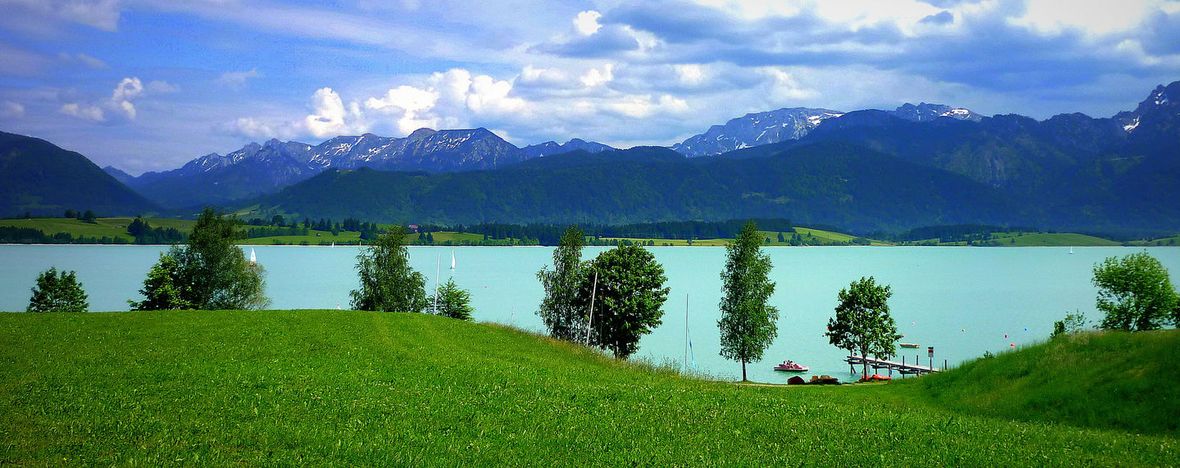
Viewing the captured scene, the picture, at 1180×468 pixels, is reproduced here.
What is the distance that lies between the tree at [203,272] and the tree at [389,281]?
494 inches

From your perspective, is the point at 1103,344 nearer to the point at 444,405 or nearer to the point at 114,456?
the point at 444,405

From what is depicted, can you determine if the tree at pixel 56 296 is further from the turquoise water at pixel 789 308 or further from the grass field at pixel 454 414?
the grass field at pixel 454 414

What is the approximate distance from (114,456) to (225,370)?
11730mm

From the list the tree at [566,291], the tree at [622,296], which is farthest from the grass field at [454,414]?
the tree at [566,291]

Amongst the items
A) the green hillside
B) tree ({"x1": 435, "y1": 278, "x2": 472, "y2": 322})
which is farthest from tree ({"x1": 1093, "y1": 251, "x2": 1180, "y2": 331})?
tree ({"x1": 435, "y1": 278, "x2": 472, "y2": 322})

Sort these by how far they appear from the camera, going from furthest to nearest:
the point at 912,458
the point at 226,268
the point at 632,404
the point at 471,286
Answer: the point at 471,286
the point at 226,268
the point at 632,404
the point at 912,458

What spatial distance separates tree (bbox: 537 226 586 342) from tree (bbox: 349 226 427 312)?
1647 centimetres

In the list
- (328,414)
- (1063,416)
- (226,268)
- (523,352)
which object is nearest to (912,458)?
(1063,416)

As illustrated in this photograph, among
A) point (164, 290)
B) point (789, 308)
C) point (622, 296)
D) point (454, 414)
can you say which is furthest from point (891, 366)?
point (454, 414)

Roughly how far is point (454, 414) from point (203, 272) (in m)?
65.5

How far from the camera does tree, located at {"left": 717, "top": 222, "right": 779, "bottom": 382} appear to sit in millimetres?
70812

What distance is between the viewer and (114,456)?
48.7 feet

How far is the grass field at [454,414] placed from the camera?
16266 millimetres

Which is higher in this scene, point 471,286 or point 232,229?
point 232,229
